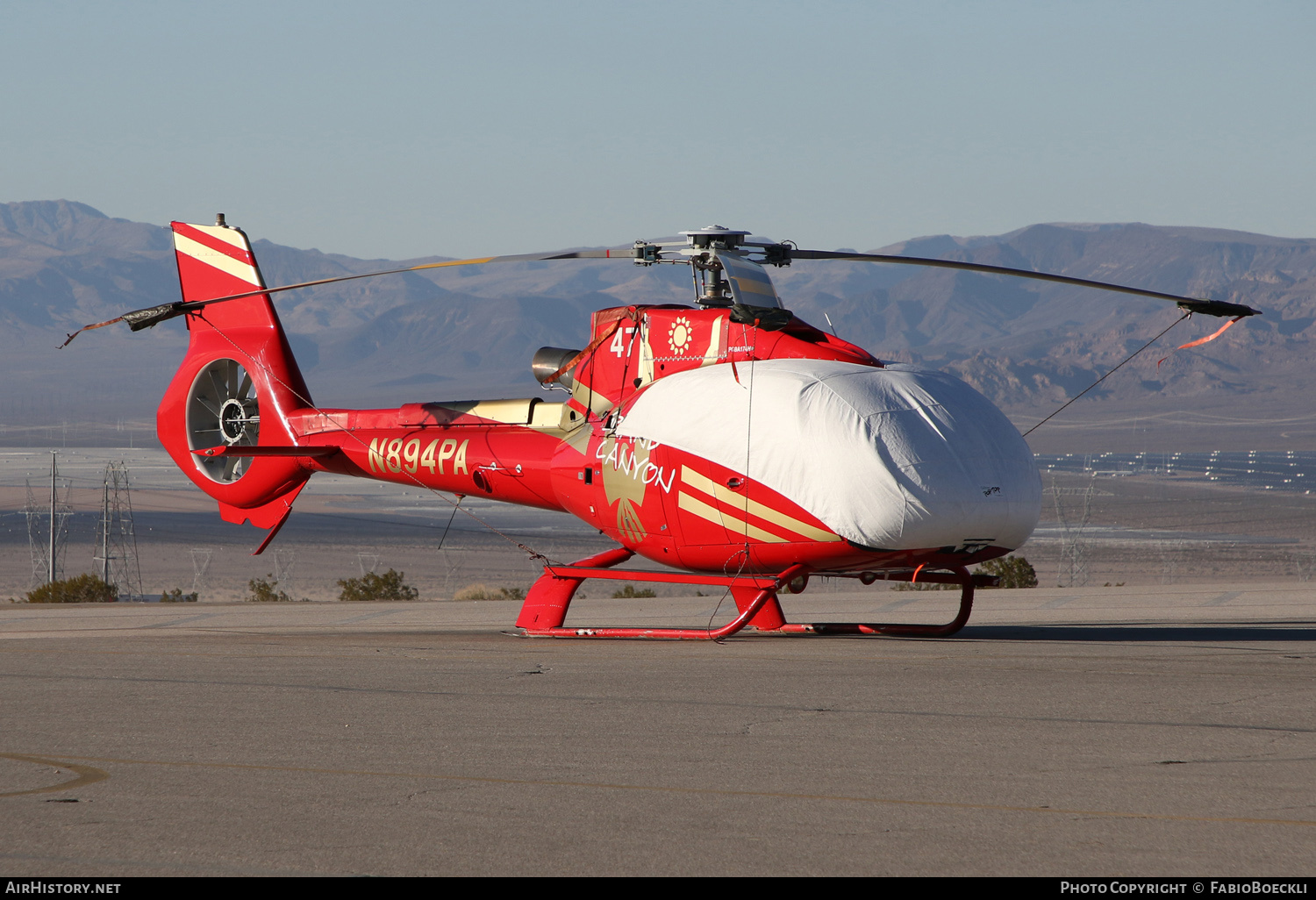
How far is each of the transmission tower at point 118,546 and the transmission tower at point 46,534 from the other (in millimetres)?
1879

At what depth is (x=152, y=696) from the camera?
12.0 m

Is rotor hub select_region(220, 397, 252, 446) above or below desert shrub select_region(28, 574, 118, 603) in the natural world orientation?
above

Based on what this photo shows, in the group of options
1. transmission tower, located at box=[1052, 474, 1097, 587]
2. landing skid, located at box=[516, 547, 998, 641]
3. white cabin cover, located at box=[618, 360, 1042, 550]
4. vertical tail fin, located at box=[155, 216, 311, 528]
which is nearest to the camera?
white cabin cover, located at box=[618, 360, 1042, 550]

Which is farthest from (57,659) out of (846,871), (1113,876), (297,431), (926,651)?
(1113,876)

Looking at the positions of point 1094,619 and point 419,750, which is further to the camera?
point 1094,619

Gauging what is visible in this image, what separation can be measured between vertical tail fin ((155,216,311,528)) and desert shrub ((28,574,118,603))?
11070 mm

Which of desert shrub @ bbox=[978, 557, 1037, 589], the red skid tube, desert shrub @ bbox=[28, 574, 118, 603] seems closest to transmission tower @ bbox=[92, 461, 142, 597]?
desert shrub @ bbox=[28, 574, 118, 603]

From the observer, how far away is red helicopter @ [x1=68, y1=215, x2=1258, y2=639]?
535 inches

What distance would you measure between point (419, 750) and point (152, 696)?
3695 mm

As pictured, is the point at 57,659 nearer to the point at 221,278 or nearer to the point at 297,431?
the point at 297,431

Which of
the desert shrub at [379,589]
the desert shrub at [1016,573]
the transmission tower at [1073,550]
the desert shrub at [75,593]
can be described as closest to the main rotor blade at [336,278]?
the desert shrub at [75,593]

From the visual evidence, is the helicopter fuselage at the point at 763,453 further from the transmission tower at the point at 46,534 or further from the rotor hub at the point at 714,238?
the transmission tower at the point at 46,534

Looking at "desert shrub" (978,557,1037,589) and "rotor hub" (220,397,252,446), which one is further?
"desert shrub" (978,557,1037,589)

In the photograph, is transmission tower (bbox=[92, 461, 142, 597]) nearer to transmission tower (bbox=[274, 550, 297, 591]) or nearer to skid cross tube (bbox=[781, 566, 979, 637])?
transmission tower (bbox=[274, 550, 297, 591])
